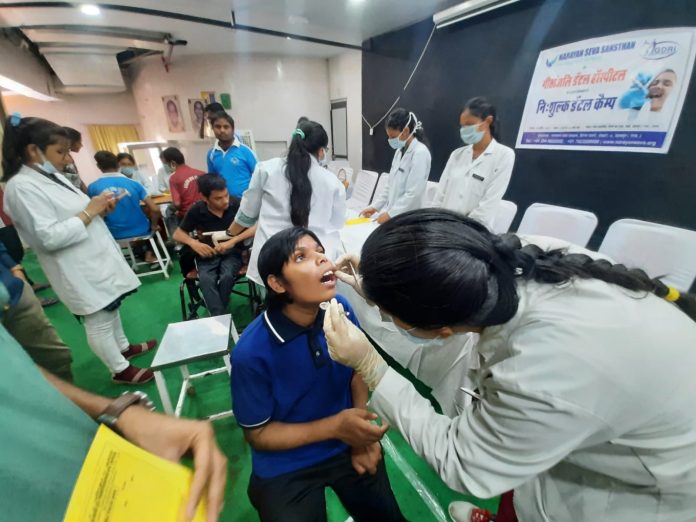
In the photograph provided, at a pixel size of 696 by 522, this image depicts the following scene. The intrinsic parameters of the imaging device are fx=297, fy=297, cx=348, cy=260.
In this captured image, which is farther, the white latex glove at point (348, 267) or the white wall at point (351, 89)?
the white wall at point (351, 89)

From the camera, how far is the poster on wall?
239 centimetres

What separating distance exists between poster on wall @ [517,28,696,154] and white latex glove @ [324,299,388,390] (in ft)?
10.8

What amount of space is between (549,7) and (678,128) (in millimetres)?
1729

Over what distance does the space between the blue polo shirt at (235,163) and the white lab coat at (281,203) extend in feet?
4.17

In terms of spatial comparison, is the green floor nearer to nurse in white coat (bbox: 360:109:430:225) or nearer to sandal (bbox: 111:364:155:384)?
sandal (bbox: 111:364:155:384)

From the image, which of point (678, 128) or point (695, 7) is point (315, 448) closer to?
point (678, 128)

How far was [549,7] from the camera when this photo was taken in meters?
3.01

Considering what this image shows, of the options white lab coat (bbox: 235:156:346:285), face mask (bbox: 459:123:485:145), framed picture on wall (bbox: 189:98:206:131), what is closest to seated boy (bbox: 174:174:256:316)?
white lab coat (bbox: 235:156:346:285)

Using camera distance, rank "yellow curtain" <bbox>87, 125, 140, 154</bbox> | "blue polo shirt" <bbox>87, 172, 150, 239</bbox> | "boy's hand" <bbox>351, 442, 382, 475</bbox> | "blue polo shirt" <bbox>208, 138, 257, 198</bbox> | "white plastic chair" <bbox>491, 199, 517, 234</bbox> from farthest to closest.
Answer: "yellow curtain" <bbox>87, 125, 140, 154</bbox> → "blue polo shirt" <bbox>87, 172, 150, 239</bbox> → "blue polo shirt" <bbox>208, 138, 257, 198</bbox> → "white plastic chair" <bbox>491, 199, 517, 234</bbox> → "boy's hand" <bbox>351, 442, 382, 475</bbox>

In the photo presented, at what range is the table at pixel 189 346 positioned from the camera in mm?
1602

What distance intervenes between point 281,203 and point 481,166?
178 centimetres

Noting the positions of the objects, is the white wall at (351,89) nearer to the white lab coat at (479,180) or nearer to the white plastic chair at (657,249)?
the white lab coat at (479,180)

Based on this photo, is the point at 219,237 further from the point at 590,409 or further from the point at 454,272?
the point at 590,409

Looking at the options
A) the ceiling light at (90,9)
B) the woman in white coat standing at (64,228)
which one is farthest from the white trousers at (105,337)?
the ceiling light at (90,9)
